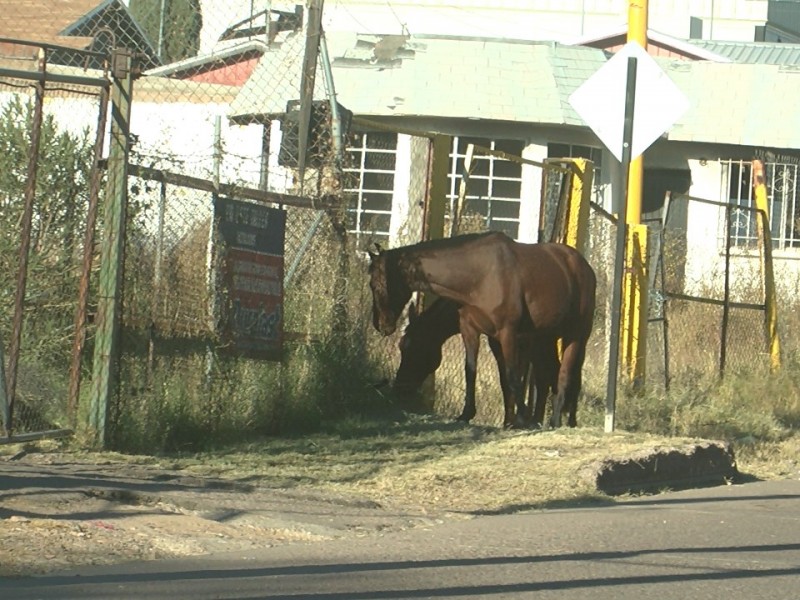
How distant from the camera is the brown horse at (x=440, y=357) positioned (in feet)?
38.0

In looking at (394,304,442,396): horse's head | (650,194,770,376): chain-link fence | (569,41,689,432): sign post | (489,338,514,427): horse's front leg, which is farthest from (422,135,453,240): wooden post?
(650,194,770,376): chain-link fence

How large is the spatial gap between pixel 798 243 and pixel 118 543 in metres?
20.9

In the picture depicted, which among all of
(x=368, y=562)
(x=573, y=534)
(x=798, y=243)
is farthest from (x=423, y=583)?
(x=798, y=243)

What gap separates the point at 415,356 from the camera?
38.3 feet

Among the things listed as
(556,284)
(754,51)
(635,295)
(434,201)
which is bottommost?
(556,284)

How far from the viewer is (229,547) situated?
683 cm

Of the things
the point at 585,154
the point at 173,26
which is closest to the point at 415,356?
the point at 585,154

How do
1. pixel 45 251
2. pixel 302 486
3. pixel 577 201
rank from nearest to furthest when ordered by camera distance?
1. pixel 302 486
2. pixel 45 251
3. pixel 577 201

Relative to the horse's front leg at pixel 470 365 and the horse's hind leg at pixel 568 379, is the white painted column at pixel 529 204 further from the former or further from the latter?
the horse's front leg at pixel 470 365

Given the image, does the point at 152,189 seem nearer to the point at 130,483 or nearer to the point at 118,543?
the point at 130,483

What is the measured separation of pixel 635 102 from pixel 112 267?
171 inches

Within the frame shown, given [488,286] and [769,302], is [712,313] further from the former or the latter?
[488,286]

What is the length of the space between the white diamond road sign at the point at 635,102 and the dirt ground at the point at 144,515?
165 inches

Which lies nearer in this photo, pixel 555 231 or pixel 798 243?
pixel 555 231
